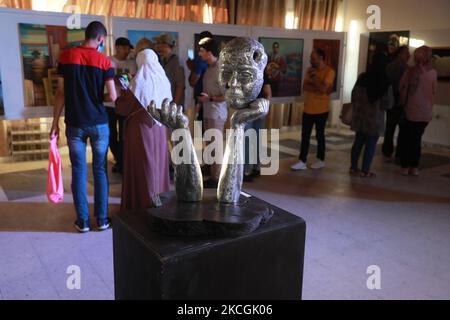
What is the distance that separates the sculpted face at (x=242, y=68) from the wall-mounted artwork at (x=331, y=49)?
16.5ft

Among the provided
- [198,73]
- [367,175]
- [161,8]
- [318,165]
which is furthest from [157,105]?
[161,8]

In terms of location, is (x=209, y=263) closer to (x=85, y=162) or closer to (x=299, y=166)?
(x=85, y=162)

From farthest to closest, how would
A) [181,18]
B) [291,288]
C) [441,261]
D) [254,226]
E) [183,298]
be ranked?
[181,18]
[441,261]
[291,288]
[254,226]
[183,298]

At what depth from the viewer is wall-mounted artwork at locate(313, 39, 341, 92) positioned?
6273 millimetres

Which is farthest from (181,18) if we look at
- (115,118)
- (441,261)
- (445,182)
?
(441,261)

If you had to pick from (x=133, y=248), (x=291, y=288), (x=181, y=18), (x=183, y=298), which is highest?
(x=181, y=18)

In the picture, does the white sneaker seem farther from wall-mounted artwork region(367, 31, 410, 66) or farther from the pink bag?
wall-mounted artwork region(367, 31, 410, 66)

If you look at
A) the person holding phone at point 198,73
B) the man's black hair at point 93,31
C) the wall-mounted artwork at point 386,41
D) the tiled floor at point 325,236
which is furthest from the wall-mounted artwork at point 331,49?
the man's black hair at point 93,31

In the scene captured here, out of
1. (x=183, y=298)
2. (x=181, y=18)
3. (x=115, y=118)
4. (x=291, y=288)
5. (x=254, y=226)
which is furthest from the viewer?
(x=181, y=18)

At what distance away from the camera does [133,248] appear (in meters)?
1.46

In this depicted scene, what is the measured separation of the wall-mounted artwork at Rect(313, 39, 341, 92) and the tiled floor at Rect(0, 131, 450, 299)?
226 cm

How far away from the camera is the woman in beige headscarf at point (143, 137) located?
2715mm

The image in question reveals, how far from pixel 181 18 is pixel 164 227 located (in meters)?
5.34

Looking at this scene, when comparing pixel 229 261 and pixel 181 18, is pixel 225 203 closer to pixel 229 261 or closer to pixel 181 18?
pixel 229 261
